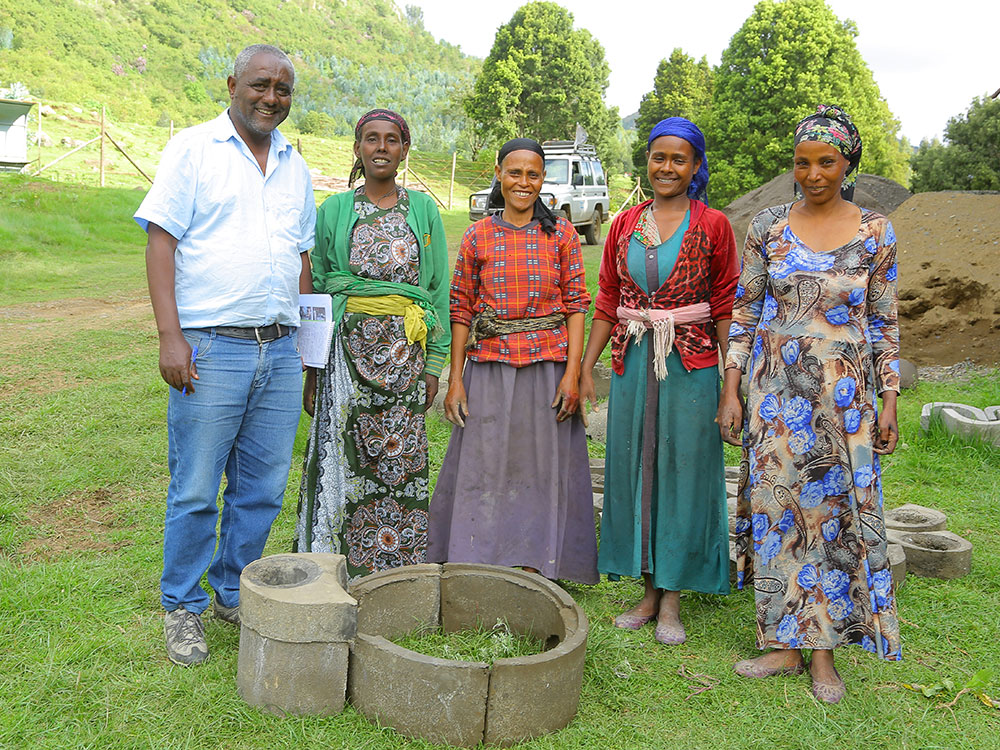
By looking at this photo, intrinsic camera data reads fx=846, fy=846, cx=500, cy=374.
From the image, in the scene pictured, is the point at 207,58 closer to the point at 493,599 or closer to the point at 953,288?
the point at 953,288

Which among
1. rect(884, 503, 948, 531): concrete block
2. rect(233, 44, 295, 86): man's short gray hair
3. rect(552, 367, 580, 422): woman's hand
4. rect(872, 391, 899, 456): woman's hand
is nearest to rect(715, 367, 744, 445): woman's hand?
rect(872, 391, 899, 456): woman's hand

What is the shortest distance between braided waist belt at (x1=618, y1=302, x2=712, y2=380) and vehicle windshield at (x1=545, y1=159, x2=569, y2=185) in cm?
1405

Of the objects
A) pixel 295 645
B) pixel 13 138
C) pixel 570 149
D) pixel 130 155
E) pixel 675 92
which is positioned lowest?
Result: pixel 295 645

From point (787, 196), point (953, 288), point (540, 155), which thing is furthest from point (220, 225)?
point (787, 196)

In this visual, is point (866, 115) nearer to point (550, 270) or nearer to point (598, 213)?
point (598, 213)

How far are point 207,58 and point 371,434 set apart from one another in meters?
67.4

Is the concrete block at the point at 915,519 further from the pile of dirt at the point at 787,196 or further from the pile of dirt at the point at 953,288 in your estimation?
the pile of dirt at the point at 787,196

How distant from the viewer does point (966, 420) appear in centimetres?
566

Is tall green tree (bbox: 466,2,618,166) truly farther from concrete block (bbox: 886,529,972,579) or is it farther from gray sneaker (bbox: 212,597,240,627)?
gray sneaker (bbox: 212,597,240,627)

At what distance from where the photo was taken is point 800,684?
3.00 metres

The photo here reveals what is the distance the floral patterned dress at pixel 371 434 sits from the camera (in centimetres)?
341

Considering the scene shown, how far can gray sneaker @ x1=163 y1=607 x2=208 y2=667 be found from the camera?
2.92 meters

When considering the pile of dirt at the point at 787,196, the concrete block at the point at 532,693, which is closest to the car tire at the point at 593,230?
the pile of dirt at the point at 787,196

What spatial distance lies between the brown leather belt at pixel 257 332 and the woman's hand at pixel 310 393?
18.9 inches
